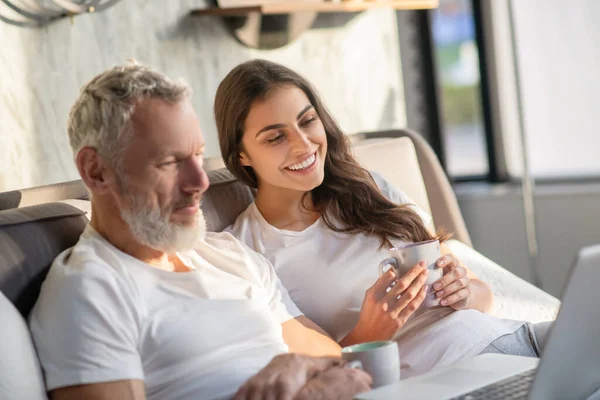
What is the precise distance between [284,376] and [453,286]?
0.61 m

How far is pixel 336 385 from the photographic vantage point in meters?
1.31

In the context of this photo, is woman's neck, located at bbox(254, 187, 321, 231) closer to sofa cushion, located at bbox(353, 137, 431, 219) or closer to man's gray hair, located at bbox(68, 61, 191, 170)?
sofa cushion, located at bbox(353, 137, 431, 219)

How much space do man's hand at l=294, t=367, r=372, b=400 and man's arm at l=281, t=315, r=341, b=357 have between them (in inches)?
12.5

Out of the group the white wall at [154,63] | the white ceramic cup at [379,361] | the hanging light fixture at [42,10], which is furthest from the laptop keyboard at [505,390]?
the hanging light fixture at [42,10]

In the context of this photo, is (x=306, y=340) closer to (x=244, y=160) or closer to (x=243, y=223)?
(x=243, y=223)

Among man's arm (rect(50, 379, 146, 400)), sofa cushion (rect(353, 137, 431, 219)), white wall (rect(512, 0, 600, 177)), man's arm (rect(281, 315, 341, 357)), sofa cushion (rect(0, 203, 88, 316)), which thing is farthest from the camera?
white wall (rect(512, 0, 600, 177))

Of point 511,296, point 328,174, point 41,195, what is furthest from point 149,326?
point 511,296

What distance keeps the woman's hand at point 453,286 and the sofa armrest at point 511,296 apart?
0.26 m

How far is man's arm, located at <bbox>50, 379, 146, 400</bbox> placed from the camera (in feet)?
4.14

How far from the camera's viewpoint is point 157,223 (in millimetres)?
1446

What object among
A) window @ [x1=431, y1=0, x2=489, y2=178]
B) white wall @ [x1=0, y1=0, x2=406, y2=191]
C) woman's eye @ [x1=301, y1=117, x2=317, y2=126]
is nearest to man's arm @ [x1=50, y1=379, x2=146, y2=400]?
woman's eye @ [x1=301, y1=117, x2=317, y2=126]

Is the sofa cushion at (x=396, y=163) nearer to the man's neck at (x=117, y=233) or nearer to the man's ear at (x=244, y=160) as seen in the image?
the man's ear at (x=244, y=160)

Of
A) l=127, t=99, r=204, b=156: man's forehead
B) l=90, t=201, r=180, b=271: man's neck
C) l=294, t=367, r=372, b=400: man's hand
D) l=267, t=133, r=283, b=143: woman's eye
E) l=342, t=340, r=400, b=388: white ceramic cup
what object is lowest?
l=294, t=367, r=372, b=400: man's hand

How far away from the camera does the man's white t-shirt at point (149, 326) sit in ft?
4.24
